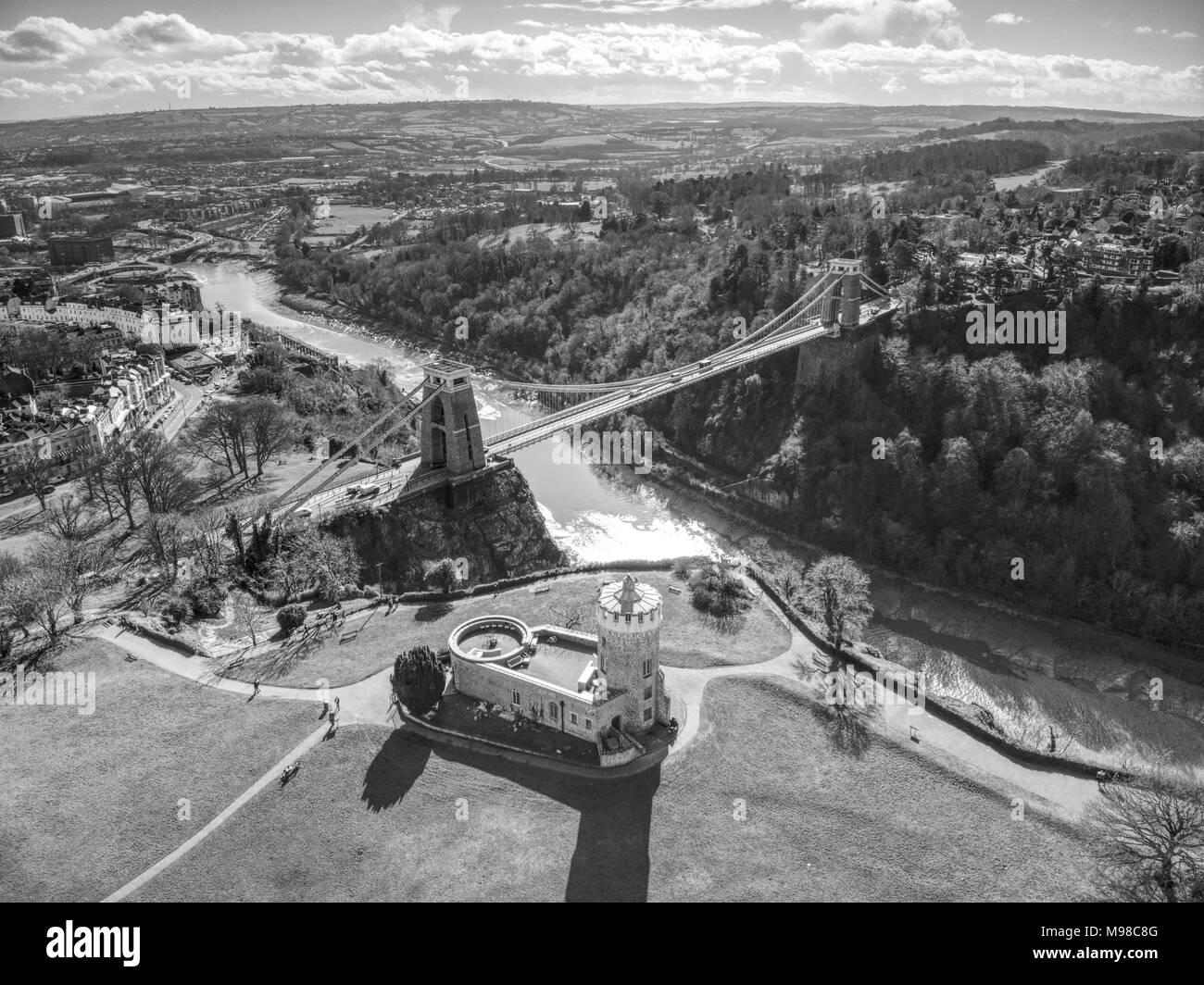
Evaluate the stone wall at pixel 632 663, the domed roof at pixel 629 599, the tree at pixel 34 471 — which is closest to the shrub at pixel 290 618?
the stone wall at pixel 632 663

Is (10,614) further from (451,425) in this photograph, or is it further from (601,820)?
(601,820)

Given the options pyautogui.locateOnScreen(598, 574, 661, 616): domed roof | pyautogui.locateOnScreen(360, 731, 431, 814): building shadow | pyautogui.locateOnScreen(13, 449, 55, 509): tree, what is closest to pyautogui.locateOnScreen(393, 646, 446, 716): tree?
pyautogui.locateOnScreen(360, 731, 431, 814): building shadow

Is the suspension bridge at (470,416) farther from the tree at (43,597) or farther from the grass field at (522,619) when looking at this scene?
the tree at (43,597)

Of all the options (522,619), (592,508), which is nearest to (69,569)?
(522,619)

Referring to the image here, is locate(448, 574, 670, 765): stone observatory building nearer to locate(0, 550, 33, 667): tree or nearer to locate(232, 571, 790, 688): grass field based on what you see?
locate(232, 571, 790, 688): grass field

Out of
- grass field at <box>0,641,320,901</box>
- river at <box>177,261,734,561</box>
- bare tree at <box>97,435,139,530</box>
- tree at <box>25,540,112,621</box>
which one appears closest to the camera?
grass field at <box>0,641,320,901</box>
